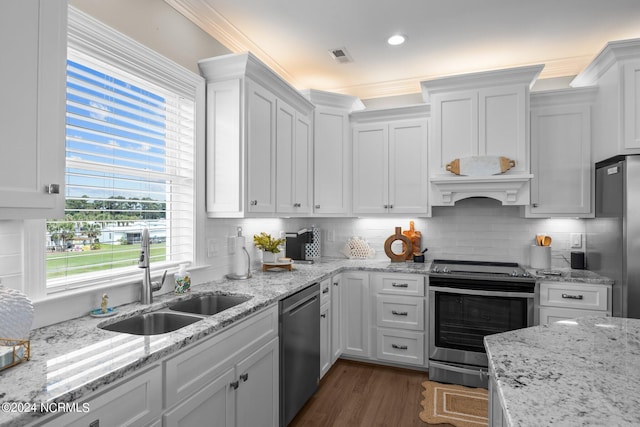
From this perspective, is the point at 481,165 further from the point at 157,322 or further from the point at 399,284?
the point at 157,322

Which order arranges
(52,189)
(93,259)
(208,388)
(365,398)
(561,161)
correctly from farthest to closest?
(561,161), (365,398), (93,259), (208,388), (52,189)

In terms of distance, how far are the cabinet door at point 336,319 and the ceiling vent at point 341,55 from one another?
81.0 inches

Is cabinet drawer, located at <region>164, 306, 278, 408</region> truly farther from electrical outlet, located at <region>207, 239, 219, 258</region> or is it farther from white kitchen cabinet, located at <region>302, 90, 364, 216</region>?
white kitchen cabinet, located at <region>302, 90, 364, 216</region>

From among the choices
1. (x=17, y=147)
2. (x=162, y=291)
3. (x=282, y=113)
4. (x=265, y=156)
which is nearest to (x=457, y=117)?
(x=282, y=113)

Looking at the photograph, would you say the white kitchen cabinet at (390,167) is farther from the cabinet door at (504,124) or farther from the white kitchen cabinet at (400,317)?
the white kitchen cabinet at (400,317)

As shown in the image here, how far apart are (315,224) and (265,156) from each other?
5.60 ft

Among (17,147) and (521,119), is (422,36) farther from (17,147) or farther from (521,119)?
(17,147)

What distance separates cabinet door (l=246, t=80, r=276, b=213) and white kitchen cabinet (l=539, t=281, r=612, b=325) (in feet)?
7.71

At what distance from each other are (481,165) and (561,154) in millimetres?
713

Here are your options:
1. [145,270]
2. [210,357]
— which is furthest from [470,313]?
[145,270]

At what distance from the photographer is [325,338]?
3.10 m

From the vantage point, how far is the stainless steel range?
299 centimetres

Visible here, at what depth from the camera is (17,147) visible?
47.6 inches

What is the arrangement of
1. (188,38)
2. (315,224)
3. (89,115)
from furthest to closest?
(315,224) → (188,38) → (89,115)
